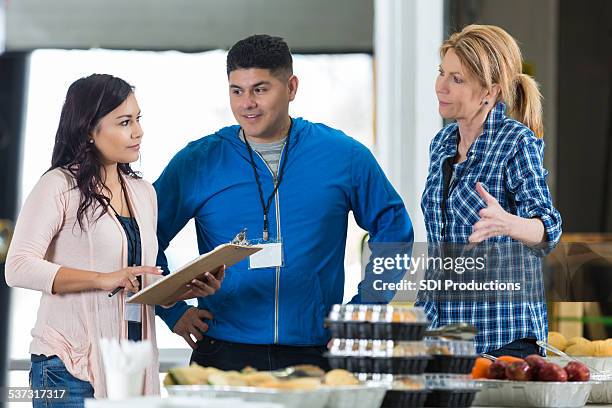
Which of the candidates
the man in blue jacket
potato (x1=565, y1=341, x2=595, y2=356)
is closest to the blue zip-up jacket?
the man in blue jacket

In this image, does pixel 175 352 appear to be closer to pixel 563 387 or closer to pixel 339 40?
pixel 339 40

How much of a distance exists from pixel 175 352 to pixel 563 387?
185 centimetres

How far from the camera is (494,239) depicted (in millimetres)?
3014

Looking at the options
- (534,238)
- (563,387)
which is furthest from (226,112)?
(563,387)

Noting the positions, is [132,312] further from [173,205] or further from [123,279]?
[173,205]

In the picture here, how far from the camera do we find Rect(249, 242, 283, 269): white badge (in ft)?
10.3

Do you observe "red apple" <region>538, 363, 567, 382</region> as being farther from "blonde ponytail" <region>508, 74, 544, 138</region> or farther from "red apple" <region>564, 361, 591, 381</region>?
"blonde ponytail" <region>508, 74, 544, 138</region>

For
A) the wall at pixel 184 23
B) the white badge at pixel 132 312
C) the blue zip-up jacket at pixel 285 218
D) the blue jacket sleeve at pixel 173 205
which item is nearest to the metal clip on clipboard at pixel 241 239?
the blue zip-up jacket at pixel 285 218

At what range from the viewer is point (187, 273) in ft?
9.02

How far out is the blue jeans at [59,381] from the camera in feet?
9.04

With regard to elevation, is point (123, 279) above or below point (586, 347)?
above

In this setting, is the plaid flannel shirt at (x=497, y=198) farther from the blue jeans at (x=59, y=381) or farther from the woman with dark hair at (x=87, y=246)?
the blue jeans at (x=59, y=381)

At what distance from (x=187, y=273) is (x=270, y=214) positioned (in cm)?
48

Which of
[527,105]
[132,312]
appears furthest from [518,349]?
[132,312]
